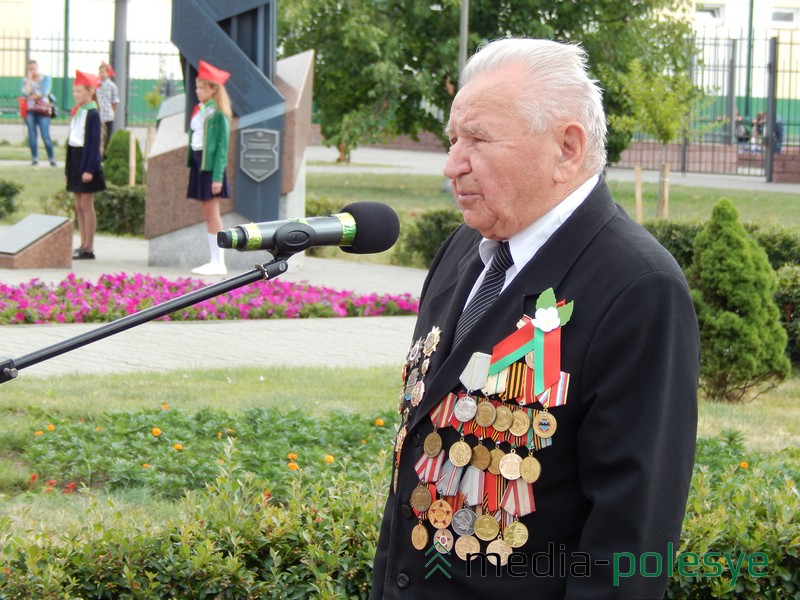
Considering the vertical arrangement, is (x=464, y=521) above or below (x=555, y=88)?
below

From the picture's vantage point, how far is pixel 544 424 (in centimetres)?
224

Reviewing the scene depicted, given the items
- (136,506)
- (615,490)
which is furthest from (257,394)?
(615,490)

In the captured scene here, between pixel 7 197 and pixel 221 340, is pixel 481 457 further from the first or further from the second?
pixel 7 197

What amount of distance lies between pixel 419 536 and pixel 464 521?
11cm

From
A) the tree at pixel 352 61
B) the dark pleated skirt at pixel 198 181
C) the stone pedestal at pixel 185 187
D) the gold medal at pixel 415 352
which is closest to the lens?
the gold medal at pixel 415 352

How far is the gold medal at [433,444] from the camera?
2.38m

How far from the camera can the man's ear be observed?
2.31 m

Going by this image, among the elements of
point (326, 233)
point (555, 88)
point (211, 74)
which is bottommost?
point (326, 233)

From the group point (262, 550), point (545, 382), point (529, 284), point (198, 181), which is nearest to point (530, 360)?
point (545, 382)

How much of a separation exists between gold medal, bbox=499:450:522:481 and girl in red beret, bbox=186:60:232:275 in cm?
1015

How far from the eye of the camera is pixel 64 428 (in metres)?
6.01

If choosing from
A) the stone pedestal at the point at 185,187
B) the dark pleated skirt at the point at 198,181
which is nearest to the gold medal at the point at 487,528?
the dark pleated skirt at the point at 198,181

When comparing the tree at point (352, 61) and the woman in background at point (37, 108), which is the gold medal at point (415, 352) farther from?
the woman in background at point (37, 108)

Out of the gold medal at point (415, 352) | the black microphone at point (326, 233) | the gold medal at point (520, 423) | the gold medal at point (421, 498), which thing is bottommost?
the gold medal at point (421, 498)
